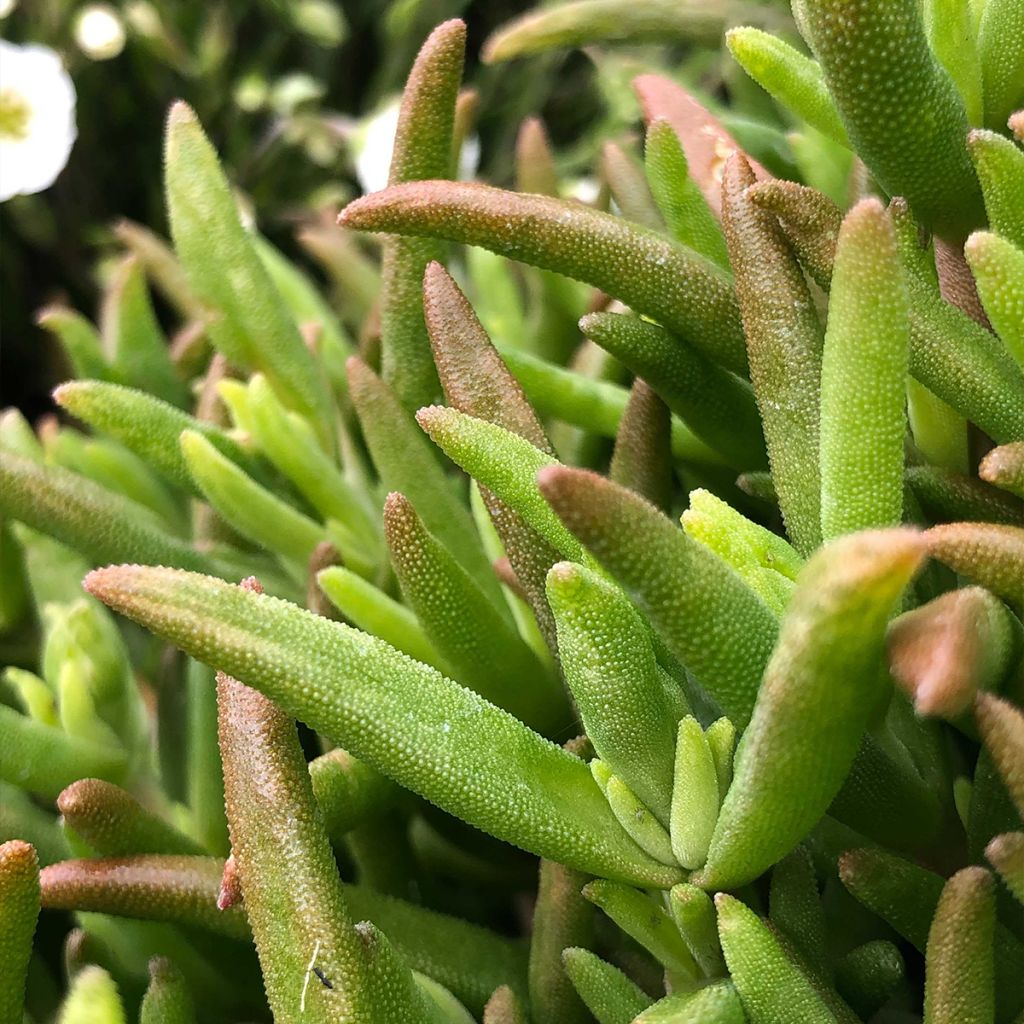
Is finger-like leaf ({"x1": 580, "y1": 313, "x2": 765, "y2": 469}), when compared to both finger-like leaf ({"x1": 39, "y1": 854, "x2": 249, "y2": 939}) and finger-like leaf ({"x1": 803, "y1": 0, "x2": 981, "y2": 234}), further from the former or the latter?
finger-like leaf ({"x1": 39, "y1": 854, "x2": 249, "y2": 939})

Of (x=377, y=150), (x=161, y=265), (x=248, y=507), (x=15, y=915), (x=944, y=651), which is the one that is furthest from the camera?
(x=377, y=150)

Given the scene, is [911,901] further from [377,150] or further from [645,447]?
[377,150]

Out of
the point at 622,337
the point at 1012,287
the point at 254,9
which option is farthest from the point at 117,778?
the point at 254,9

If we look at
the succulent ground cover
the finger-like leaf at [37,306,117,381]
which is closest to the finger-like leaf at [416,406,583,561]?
the succulent ground cover

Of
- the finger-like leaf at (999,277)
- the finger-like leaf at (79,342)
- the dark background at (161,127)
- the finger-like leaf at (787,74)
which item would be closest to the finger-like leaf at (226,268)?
the finger-like leaf at (79,342)

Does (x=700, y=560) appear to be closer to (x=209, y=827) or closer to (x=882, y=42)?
(x=882, y=42)

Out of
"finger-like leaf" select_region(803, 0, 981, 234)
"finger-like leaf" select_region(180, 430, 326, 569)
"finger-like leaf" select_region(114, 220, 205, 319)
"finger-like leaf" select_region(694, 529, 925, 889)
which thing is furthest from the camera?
"finger-like leaf" select_region(114, 220, 205, 319)

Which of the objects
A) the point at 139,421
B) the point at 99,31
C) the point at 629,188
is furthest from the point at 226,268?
the point at 99,31

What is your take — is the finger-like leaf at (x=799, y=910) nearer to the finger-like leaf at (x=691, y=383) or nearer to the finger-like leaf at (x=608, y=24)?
the finger-like leaf at (x=691, y=383)
